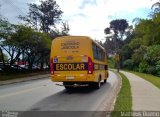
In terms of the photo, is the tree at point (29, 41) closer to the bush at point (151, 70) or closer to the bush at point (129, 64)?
the bush at point (151, 70)

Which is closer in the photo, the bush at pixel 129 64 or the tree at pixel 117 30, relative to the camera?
the bush at pixel 129 64

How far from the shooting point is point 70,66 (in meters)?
18.6

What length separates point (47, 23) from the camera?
Result: 76312 millimetres

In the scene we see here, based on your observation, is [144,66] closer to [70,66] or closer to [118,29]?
[70,66]

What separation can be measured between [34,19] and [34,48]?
27225mm

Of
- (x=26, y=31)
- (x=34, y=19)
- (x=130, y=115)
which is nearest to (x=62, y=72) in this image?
(x=130, y=115)

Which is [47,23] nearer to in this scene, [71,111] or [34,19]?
[34,19]

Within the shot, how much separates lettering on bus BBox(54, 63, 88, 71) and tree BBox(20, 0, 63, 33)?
55813mm

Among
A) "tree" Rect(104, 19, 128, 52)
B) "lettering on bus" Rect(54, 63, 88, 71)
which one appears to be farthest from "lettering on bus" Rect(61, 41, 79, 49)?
"tree" Rect(104, 19, 128, 52)

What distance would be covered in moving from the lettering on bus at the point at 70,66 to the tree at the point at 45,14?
55813mm

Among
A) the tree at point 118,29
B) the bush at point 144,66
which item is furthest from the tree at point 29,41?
the tree at point 118,29

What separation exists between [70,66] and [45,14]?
195ft

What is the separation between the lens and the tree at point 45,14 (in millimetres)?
74688

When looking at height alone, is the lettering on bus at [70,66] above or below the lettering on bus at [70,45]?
below
